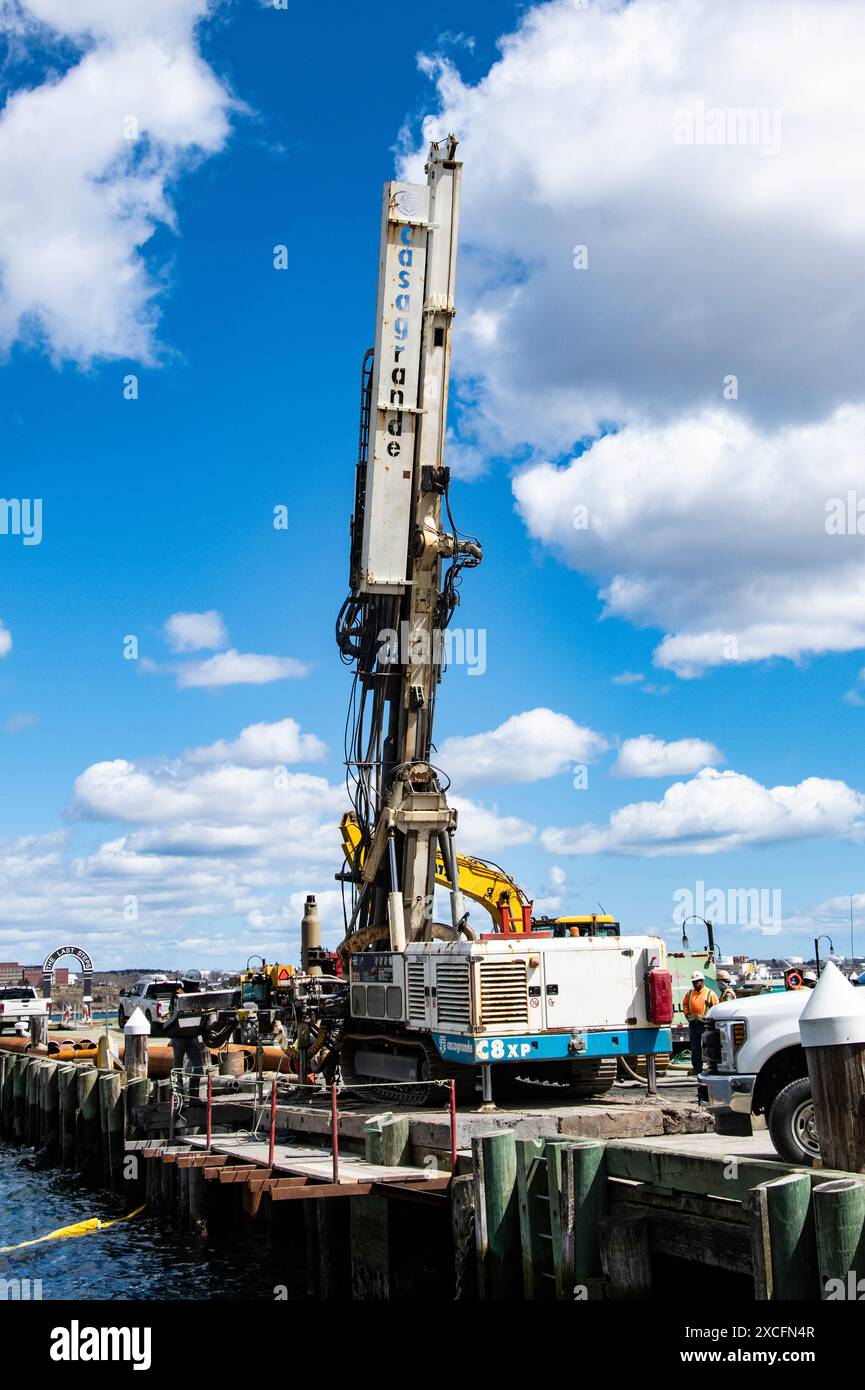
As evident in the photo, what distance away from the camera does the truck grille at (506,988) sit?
17.3 metres

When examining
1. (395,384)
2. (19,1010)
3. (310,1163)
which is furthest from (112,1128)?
(19,1010)

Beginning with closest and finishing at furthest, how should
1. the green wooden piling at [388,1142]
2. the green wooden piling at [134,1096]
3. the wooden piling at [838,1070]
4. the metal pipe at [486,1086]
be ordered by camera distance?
the wooden piling at [838,1070] → the green wooden piling at [388,1142] → the metal pipe at [486,1086] → the green wooden piling at [134,1096]

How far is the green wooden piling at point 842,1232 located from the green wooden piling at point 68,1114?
23702mm

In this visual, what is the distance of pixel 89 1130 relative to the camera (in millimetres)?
28531

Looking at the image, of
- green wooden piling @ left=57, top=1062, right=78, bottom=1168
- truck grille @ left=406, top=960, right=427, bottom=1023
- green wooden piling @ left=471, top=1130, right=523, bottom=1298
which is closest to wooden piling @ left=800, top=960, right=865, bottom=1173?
green wooden piling @ left=471, top=1130, right=523, bottom=1298

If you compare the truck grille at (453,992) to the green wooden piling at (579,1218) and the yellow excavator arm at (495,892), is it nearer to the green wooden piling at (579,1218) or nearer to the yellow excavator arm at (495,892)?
the green wooden piling at (579,1218)

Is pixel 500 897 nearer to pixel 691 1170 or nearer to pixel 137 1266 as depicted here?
pixel 137 1266

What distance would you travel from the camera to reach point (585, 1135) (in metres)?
15.5

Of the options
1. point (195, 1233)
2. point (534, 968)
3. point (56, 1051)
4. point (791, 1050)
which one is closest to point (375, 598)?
point (534, 968)

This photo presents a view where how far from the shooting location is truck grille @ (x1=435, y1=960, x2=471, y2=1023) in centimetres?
1739

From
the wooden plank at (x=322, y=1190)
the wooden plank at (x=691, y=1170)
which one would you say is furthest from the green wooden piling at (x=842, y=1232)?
the wooden plank at (x=322, y=1190)

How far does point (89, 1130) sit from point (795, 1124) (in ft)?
67.8
